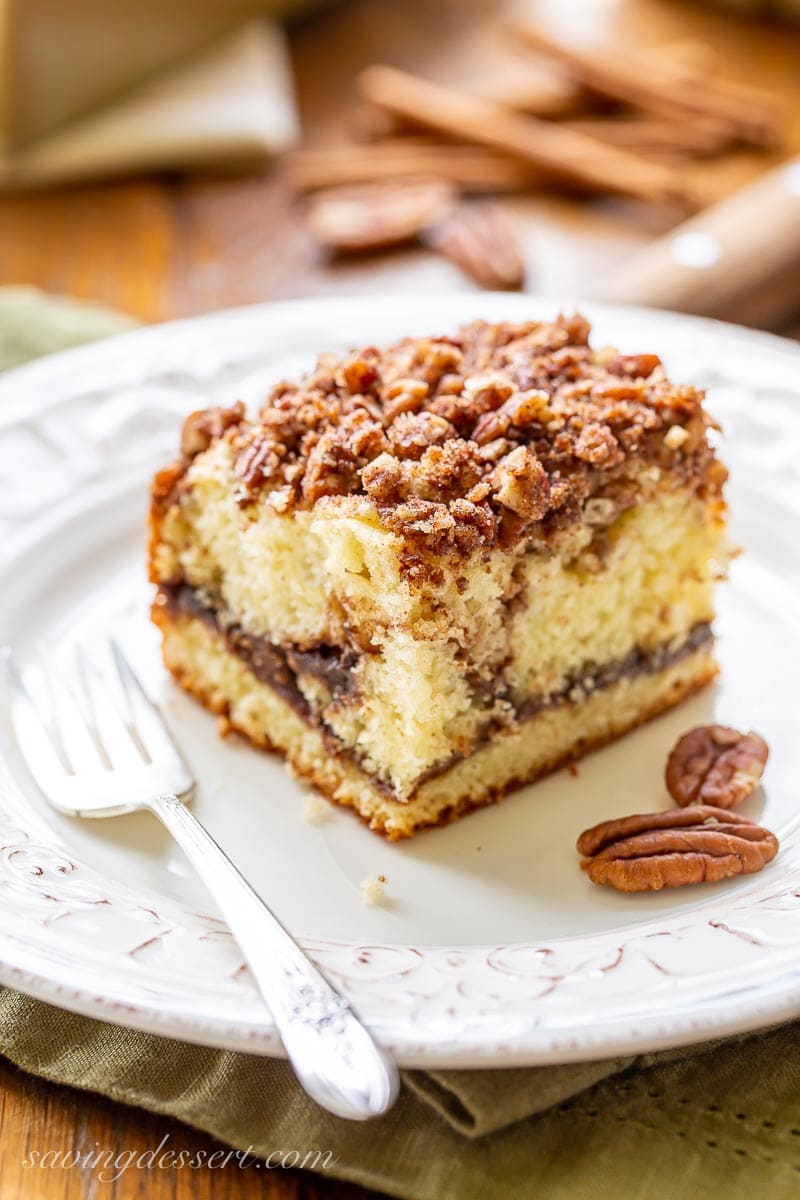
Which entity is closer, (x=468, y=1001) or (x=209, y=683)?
(x=468, y=1001)

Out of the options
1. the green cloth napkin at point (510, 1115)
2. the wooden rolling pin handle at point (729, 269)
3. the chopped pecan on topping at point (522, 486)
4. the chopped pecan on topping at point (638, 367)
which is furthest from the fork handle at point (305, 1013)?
the wooden rolling pin handle at point (729, 269)

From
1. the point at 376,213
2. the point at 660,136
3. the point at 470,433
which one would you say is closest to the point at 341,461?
the point at 470,433

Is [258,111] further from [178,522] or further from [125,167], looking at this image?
[178,522]

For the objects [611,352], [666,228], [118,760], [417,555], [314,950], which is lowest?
[314,950]

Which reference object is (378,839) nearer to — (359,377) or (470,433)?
(470,433)

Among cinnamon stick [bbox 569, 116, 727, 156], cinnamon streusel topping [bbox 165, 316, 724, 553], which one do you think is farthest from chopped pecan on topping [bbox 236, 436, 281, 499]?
cinnamon stick [bbox 569, 116, 727, 156]

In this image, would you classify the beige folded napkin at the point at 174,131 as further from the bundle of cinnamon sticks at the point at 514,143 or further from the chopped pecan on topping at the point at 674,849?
the chopped pecan on topping at the point at 674,849

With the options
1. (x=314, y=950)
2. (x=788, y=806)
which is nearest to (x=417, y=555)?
(x=314, y=950)
